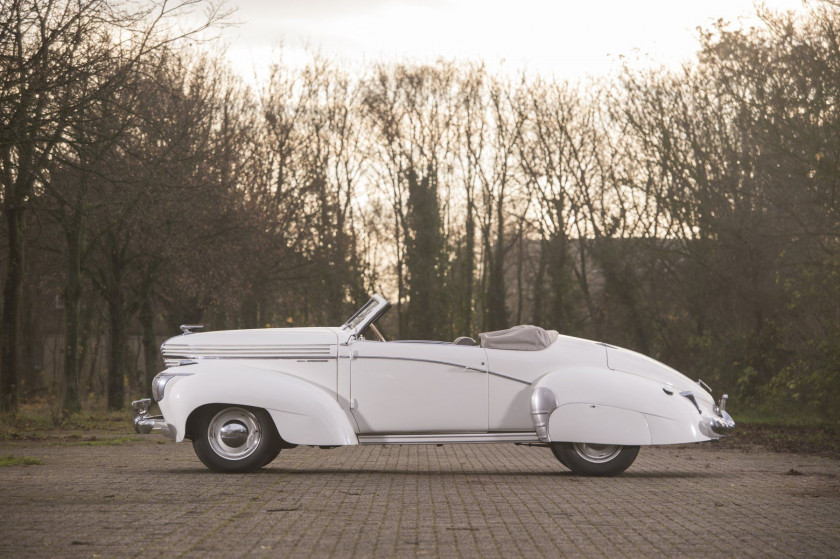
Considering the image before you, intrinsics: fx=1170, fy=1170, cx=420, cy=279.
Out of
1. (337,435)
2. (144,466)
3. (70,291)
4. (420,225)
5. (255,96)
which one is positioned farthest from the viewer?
(420,225)

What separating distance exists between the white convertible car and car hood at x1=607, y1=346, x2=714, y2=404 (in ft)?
0.05

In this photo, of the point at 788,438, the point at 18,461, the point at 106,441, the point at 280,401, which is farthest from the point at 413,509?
the point at 788,438

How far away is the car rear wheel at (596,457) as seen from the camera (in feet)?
38.3

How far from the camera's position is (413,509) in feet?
28.9

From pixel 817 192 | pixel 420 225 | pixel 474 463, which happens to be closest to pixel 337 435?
pixel 474 463

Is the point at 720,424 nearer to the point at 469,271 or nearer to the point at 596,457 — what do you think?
the point at 596,457

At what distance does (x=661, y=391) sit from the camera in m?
11.6

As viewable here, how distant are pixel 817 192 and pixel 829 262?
1330mm

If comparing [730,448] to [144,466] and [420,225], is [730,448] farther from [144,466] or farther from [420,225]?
[420,225]

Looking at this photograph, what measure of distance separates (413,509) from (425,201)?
42805 mm

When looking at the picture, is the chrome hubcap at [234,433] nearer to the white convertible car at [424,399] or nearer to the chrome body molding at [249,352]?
the white convertible car at [424,399]

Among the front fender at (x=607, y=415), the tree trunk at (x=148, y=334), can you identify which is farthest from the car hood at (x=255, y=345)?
the tree trunk at (x=148, y=334)

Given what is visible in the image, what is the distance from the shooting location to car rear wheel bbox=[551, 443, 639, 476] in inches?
460

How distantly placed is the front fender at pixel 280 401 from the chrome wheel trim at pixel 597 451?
2245 millimetres
